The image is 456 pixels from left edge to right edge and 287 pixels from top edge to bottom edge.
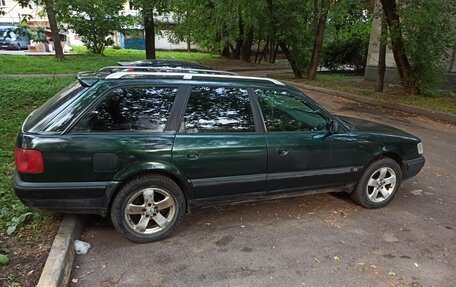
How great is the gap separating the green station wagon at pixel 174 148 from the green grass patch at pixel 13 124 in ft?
2.15

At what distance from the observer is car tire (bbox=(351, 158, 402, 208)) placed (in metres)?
4.57

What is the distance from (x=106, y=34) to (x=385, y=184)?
24260 mm

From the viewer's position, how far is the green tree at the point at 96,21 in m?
23.4

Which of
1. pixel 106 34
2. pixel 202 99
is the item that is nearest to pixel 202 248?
pixel 202 99

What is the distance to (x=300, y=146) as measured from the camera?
415 centimetres

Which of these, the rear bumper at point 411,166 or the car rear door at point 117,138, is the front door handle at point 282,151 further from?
the rear bumper at point 411,166

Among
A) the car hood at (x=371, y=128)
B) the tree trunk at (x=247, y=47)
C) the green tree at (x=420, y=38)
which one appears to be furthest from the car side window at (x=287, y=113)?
the tree trunk at (x=247, y=47)

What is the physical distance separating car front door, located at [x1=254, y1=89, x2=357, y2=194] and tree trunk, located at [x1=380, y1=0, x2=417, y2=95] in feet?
30.0

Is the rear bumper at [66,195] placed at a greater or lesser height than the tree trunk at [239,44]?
lesser

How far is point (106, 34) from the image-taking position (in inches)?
1009

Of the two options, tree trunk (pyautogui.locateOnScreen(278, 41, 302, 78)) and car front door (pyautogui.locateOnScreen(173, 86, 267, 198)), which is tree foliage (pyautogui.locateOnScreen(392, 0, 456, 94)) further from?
car front door (pyautogui.locateOnScreen(173, 86, 267, 198))

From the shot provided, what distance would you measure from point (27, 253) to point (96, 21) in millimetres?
23952

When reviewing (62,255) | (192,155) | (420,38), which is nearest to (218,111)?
(192,155)

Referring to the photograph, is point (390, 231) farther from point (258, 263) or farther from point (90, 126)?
A: point (90, 126)
